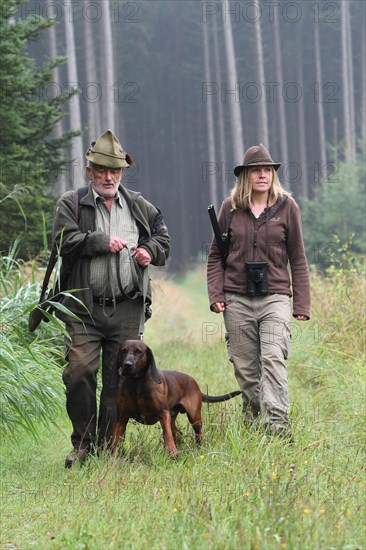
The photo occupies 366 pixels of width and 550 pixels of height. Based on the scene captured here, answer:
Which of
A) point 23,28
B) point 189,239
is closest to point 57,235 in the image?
point 23,28

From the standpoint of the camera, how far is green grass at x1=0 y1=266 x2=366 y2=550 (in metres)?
3.91

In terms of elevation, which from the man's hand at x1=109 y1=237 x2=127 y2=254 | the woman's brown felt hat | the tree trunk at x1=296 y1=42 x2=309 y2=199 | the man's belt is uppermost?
the tree trunk at x1=296 y1=42 x2=309 y2=199

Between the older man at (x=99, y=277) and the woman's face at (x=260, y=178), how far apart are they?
2.93ft

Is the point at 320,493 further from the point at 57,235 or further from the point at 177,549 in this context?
the point at 57,235

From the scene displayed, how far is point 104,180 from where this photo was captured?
6.35m

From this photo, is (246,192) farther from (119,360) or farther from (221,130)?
(221,130)

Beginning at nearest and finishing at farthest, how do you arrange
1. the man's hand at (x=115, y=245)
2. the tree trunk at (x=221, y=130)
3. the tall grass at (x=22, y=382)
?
the man's hand at (x=115, y=245) < the tall grass at (x=22, y=382) < the tree trunk at (x=221, y=130)

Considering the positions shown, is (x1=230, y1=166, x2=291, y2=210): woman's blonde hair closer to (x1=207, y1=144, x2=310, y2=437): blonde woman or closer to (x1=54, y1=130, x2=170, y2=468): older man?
(x1=207, y1=144, x2=310, y2=437): blonde woman

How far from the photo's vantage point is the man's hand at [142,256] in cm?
626

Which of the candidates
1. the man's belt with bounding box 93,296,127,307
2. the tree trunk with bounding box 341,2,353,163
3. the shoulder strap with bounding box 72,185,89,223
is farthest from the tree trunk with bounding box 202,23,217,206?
the man's belt with bounding box 93,296,127,307

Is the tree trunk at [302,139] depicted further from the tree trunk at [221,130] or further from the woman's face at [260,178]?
the woman's face at [260,178]

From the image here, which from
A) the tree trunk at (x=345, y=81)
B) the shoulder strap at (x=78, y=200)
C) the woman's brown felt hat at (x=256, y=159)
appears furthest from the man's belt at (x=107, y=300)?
the tree trunk at (x=345, y=81)

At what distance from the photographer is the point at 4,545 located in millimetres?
4309

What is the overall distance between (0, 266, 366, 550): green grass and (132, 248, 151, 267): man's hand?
1.31m
